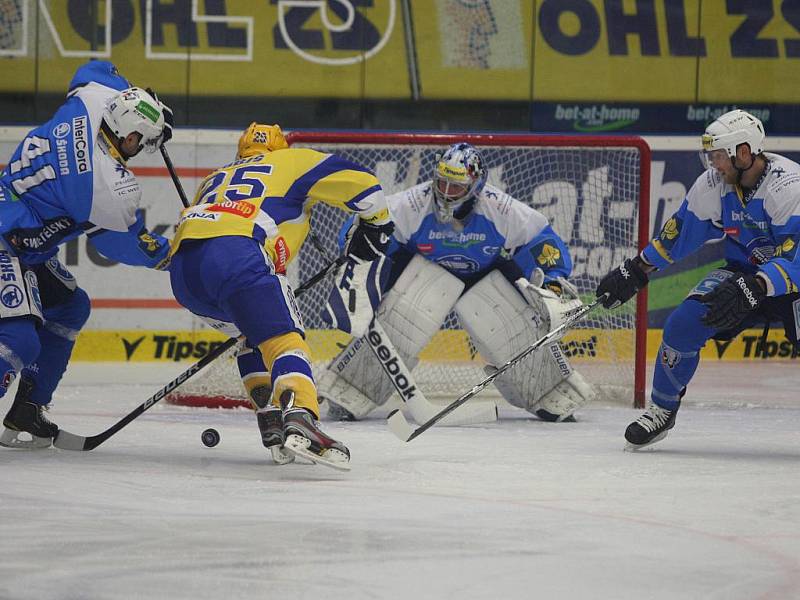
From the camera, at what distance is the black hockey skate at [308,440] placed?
3.56 metres

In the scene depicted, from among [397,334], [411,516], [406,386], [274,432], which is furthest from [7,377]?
[397,334]

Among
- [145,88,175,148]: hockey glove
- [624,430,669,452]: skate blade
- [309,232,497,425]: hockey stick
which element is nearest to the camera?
[145,88,175,148]: hockey glove

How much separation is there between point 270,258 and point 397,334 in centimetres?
Answer: 136

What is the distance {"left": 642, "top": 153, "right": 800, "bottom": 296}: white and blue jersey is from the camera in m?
4.09

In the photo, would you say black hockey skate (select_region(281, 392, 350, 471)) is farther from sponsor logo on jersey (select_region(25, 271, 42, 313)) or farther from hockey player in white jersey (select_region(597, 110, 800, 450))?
hockey player in white jersey (select_region(597, 110, 800, 450))

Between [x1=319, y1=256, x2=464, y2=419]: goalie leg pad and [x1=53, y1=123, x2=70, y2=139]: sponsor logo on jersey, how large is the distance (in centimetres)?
156

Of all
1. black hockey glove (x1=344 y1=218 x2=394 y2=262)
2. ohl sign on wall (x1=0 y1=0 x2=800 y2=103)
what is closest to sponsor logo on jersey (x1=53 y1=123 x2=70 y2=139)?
black hockey glove (x1=344 y1=218 x2=394 y2=262)

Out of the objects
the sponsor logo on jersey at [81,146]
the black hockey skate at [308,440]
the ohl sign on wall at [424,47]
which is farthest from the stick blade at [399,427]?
the ohl sign on wall at [424,47]

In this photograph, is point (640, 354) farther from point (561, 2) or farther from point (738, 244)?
point (561, 2)

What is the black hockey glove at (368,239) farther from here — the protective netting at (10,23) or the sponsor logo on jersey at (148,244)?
the protective netting at (10,23)

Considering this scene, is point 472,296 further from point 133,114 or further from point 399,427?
point 133,114

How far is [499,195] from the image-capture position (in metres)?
5.29

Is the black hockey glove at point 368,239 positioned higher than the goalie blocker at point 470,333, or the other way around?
the black hockey glove at point 368,239

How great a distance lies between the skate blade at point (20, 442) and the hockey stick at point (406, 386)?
1.23 m
